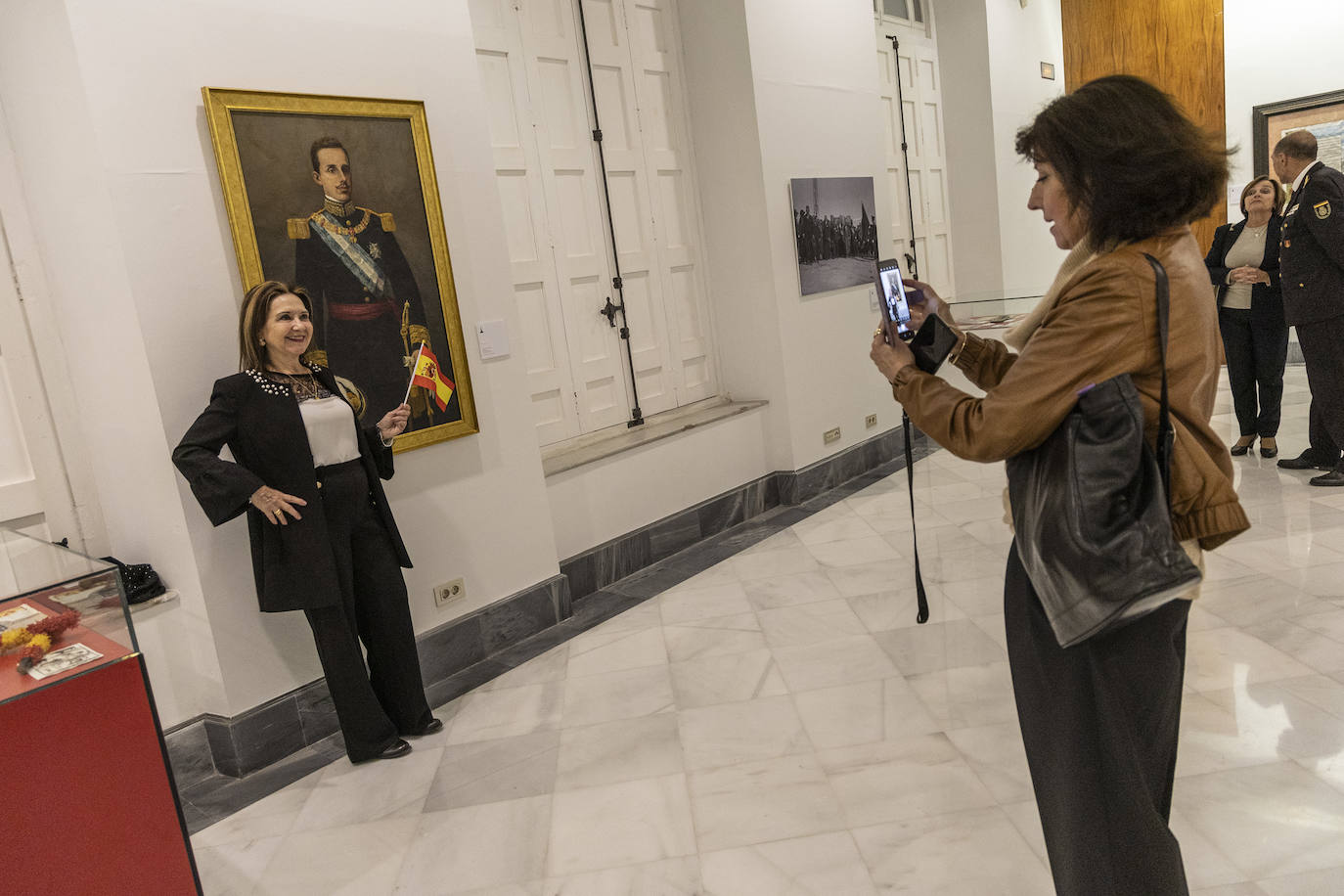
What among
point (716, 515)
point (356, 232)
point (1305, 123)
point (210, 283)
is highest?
point (1305, 123)

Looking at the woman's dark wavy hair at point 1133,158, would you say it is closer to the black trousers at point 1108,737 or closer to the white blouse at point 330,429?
the black trousers at point 1108,737

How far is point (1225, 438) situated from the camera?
665 centimetres

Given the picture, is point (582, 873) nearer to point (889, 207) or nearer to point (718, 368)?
point (718, 368)

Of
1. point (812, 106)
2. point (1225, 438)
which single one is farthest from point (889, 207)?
point (1225, 438)

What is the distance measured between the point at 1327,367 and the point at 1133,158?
471 centimetres

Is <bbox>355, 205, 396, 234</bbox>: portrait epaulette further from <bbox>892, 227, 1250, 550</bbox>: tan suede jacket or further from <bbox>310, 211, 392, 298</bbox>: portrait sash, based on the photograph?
<bbox>892, 227, 1250, 550</bbox>: tan suede jacket

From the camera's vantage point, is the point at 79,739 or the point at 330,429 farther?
the point at 330,429

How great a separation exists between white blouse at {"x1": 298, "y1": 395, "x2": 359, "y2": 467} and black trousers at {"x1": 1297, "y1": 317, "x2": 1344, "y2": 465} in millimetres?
5062

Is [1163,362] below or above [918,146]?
below

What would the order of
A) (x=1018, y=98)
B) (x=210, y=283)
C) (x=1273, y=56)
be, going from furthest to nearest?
(x=1018, y=98) → (x=1273, y=56) → (x=210, y=283)

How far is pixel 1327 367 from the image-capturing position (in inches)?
204

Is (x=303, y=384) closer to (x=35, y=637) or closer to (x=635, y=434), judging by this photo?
(x=35, y=637)

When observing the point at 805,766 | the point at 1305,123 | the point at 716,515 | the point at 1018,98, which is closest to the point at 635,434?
the point at 716,515

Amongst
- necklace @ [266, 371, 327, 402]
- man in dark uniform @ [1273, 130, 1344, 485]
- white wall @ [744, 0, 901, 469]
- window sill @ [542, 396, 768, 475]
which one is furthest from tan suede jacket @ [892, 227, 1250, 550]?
white wall @ [744, 0, 901, 469]
